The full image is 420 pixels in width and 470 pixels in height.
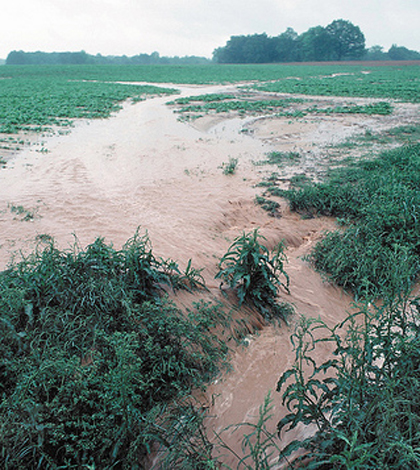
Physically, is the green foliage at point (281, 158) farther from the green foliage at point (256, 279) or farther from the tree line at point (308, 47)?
the tree line at point (308, 47)

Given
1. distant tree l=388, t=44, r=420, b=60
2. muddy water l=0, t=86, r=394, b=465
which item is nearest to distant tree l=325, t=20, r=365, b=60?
distant tree l=388, t=44, r=420, b=60

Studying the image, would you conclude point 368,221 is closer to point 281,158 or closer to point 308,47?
point 281,158

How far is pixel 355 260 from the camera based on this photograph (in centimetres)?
528

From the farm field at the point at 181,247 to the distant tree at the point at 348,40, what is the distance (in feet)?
265

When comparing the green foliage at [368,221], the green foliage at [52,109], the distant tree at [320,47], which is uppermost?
the distant tree at [320,47]

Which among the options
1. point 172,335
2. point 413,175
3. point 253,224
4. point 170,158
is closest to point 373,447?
point 172,335

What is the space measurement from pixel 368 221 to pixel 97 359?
4.70 m

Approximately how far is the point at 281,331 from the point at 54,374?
241cm

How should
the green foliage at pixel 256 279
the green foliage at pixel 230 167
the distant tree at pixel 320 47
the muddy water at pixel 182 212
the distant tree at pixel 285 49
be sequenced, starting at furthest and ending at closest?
the distant tree at pixel 285 49, the distant tree at pixel 320 47, the green foliage at pixel 230 167, the green foliage at pixel 256 279, the muddy water at pixel 182 212

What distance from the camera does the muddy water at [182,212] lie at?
3.84 metres

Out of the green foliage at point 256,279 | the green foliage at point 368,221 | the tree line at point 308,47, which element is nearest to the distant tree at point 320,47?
the tree line at point 308,47

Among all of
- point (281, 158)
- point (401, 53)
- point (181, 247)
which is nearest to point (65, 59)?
point (401, 53)

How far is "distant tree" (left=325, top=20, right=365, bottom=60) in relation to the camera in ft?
275

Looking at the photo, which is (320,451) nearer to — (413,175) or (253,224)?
(253,224)
